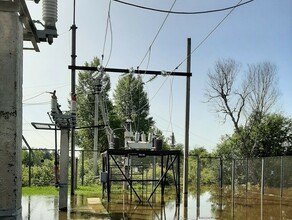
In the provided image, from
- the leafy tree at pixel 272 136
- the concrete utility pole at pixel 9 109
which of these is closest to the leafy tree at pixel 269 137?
the leafy tree at pixel 272 136

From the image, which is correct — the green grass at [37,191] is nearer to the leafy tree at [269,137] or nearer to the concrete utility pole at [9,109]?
the concrete utility pole at [9,109]

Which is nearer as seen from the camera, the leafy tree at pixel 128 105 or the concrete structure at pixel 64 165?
the concrete structure at pixel 64 165

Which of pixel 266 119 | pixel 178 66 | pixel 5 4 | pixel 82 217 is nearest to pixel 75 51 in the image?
pixel 178 66

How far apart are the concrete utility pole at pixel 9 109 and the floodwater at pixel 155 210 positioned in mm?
5239

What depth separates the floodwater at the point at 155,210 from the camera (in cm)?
952

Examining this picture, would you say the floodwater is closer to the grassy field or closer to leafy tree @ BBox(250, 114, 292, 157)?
the grassy field

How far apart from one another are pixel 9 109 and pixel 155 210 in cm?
764

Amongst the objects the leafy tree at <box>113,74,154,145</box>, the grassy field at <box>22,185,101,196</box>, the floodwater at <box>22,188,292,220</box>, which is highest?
the leafy tree at <box>113,74,154,145</box>

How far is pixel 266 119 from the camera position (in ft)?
88.4

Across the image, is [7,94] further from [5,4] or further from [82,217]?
[82,217]

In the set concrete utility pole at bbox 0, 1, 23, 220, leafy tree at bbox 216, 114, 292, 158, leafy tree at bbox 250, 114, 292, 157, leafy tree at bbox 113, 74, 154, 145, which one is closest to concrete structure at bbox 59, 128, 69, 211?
concrete utility pole at bbox 0, 1, 23, 220

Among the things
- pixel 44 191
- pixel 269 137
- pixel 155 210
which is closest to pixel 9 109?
pixel 155 210

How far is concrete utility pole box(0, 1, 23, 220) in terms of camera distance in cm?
379

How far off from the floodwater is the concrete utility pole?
5239mm
